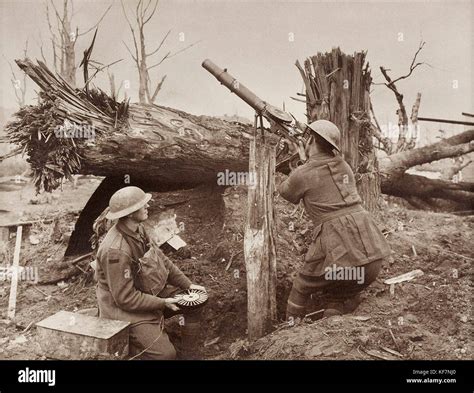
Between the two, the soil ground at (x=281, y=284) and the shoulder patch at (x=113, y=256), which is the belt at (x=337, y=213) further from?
the shoulder patch at (x=113, y=256)

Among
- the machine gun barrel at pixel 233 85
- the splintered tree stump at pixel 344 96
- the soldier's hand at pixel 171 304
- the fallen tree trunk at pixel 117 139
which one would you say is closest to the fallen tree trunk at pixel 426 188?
the splintered tree stump at pixel 344 96

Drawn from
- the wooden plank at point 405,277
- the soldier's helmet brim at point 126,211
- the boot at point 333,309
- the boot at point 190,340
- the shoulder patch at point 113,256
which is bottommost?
the boot at point 190,340

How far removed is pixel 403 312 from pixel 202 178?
8.66 ft

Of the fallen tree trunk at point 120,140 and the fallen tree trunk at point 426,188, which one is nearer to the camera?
the fallen tree trunk at point 120,140

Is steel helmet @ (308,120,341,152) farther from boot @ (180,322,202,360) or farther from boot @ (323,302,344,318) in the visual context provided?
boot @ (180,322,202,360)

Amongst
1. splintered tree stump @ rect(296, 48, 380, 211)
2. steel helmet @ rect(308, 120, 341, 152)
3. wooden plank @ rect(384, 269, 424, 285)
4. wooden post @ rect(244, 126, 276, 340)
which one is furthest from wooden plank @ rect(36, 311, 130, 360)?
splintered tree stump @ rect(296, 48, 380, 211)

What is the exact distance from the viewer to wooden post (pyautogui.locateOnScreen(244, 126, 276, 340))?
3.71 meters

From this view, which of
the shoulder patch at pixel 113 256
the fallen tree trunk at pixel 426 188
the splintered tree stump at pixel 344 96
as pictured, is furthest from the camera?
the fallen tree trunk at pixel 426 188

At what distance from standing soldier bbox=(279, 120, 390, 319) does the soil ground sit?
0.35 metres

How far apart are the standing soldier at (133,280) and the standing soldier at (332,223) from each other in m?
1.19

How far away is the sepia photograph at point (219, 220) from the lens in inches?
129

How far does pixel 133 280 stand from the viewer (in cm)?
338

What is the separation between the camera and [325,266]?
3.61m
